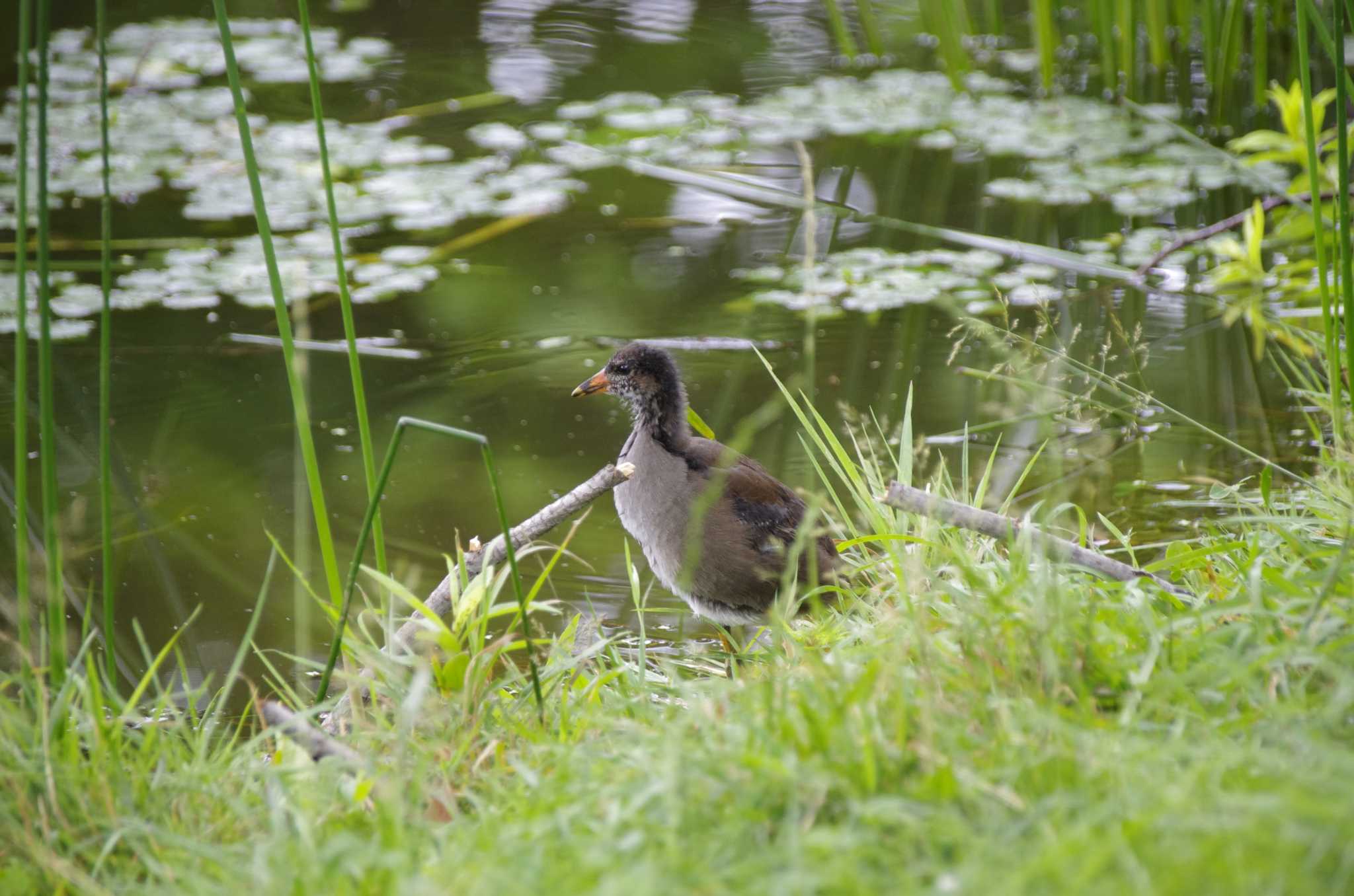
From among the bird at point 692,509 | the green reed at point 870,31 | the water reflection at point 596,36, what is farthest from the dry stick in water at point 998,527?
the water reflection at point 596,36

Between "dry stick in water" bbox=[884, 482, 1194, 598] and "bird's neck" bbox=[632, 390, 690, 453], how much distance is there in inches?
39.7

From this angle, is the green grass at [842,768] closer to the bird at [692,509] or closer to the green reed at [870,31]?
the bird at [692,509]

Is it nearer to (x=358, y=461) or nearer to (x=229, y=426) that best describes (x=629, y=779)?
(x=358, y=461)

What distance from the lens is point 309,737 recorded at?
5.83 feet

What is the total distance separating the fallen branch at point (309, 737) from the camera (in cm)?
176

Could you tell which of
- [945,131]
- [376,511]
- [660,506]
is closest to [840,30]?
[945,131]

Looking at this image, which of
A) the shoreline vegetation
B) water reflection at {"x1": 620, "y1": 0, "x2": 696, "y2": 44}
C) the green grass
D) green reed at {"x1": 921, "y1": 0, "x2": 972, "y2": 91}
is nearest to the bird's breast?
the shoreline vegetation

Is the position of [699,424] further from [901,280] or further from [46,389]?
[901,280]

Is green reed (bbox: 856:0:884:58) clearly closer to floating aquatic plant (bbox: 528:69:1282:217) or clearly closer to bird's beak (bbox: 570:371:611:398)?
floating aquatic plant (bbox: 528:69:1282:217)

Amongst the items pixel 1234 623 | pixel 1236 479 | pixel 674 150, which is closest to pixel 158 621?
pixel 1234 623

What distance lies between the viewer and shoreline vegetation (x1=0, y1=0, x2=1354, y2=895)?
132cm

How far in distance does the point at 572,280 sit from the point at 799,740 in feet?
12.5

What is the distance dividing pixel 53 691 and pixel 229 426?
7.74 ft

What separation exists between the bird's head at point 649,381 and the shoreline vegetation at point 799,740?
26.4 inches
